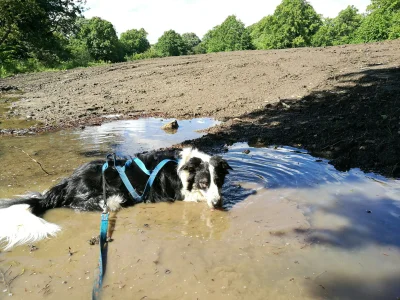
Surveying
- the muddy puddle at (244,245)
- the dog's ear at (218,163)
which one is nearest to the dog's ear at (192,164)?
the dog's ear at (218,163)

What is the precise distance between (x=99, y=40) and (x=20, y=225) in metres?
58.3

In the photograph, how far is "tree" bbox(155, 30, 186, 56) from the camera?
61188mm

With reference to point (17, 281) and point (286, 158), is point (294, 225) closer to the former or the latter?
point (286, 158)

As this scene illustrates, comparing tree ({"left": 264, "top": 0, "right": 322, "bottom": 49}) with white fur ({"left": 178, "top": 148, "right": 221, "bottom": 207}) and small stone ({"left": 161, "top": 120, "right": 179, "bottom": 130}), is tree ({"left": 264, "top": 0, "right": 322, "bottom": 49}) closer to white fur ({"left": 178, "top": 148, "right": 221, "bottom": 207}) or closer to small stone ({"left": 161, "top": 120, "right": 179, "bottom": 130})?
small stone ({"left": 161, "top": 120, "right": 179, "bottom": 130})

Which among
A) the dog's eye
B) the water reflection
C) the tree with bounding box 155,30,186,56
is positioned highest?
the tree with bounding box 155,30,186,56

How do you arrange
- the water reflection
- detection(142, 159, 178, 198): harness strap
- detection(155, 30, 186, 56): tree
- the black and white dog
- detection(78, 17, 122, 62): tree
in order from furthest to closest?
detection(155, 30, 186, 56): tree
detection(78, 17, 122, 62): tree
the water reflection
detection(142, 159, 178, 198): harness strap
the black and white dog

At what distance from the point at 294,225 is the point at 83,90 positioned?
583 inches

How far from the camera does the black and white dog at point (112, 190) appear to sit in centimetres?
392

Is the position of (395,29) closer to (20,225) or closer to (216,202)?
(216,202)

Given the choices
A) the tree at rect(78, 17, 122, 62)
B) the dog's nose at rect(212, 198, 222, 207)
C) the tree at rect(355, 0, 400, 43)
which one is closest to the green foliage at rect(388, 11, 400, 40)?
the tree at rect(355, 0, 400, 43)

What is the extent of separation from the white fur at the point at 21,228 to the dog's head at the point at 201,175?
1.89 m

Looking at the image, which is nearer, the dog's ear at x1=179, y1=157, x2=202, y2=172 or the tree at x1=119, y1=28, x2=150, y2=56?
the dog's ear at x1=179, y1=157, x2=202, y2=172

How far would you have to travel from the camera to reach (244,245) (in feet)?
12.0

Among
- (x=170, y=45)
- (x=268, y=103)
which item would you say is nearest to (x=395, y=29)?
(x=268, y=103)
